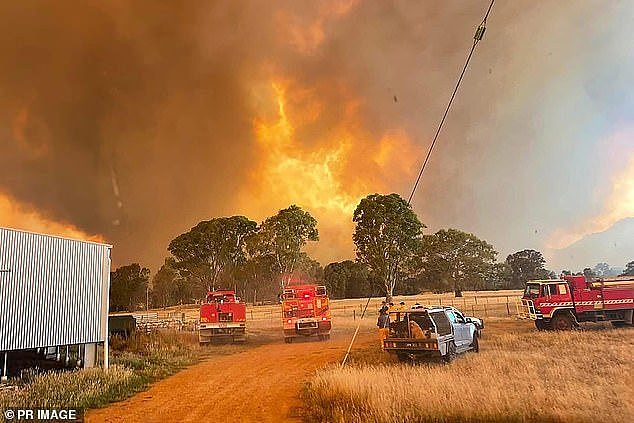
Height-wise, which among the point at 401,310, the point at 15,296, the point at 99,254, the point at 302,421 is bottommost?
the point at 302,421

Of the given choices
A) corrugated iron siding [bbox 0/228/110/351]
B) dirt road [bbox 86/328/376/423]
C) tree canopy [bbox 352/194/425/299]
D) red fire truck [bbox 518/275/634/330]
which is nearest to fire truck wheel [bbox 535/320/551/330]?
red fire truck [bbox 518/275/634/330]

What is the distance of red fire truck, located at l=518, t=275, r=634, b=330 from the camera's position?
862 inches

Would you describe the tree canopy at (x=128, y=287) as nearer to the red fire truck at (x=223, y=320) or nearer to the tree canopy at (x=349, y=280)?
the tree canopy at (x=349, y=280)

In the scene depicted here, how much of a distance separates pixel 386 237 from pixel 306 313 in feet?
47.2

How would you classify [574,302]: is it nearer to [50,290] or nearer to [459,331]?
[459,331]

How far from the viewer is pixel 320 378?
13.1 m

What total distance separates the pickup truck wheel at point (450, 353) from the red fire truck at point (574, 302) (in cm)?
972

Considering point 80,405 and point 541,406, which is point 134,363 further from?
point 541,406

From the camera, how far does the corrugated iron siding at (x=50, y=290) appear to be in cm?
1543

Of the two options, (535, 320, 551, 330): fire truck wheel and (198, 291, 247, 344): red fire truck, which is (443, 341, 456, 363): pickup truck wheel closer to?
(535, 320, 551, 330): fire truck wheel

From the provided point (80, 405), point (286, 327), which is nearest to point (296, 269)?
point (286, 327)

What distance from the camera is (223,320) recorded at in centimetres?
2748

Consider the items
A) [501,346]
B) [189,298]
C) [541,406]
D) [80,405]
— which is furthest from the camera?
[189,298]

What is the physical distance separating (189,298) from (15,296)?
43065 mm
